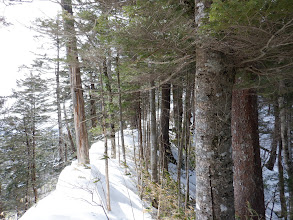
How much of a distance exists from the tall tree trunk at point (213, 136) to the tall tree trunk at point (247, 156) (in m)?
1.95

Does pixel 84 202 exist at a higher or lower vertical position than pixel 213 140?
lower

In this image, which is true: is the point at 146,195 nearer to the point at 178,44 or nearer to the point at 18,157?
the point at 178,44

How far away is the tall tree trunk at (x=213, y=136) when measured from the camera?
1963 millimetres

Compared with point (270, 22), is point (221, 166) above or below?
below

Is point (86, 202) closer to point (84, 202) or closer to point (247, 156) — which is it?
point (84, 202)

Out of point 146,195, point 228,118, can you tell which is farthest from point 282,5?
point 146,195

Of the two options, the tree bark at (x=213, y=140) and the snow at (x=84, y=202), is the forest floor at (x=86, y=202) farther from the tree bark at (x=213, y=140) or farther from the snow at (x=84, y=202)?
the tree bark at (x=213, y=140)

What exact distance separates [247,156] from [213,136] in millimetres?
2285

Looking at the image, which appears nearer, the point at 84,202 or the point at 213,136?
the point at 213,136

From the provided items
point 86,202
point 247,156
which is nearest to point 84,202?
point 86,202

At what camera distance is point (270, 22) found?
164cm

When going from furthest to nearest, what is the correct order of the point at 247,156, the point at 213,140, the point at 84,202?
the point at 247,156, the point at 84,202, the point at 213,140

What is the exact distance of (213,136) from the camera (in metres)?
2.04

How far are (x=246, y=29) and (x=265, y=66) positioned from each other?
148cm
